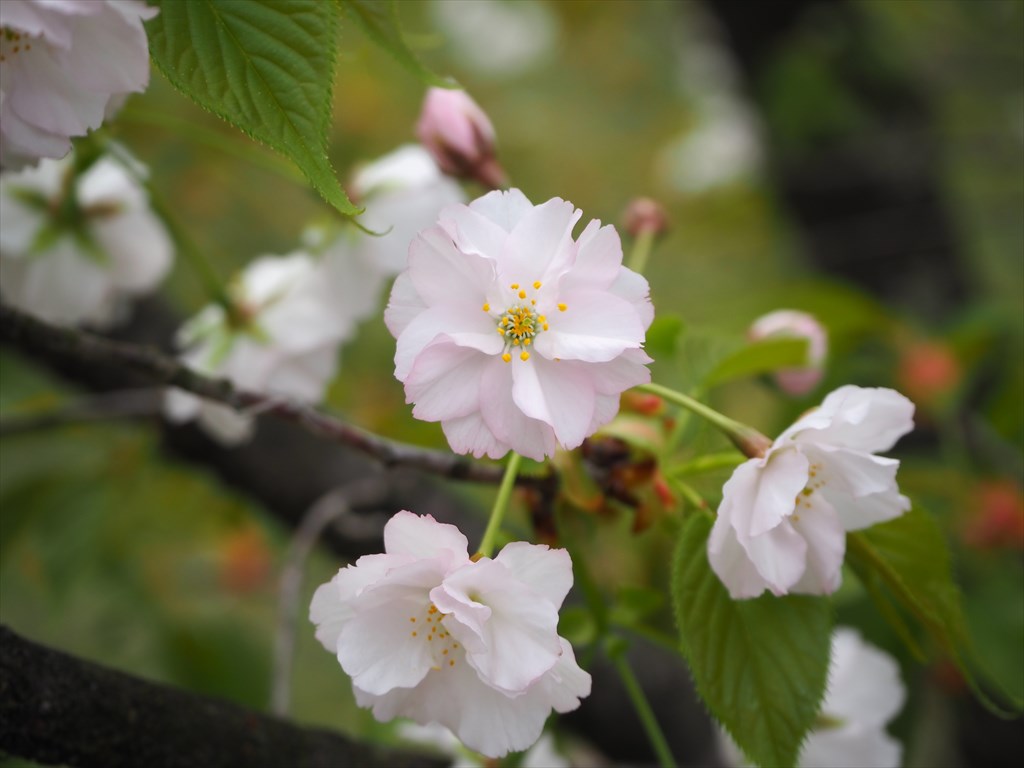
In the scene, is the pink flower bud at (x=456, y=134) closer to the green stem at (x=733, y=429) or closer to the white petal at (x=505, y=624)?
the green stem at (x=733, y=429)

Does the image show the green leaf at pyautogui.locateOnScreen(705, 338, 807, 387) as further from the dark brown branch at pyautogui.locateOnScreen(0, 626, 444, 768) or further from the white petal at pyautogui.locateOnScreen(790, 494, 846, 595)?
the dark brown branch at pyautogui.locateOnScreen(0, 626, 444, 768)

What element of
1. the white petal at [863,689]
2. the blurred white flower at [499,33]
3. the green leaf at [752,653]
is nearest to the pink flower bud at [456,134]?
the green leaf at [752,653]

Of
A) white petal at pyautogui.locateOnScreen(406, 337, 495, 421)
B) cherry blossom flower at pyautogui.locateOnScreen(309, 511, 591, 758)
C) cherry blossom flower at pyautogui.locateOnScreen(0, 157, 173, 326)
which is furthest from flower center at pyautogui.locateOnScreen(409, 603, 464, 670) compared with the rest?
cherry blossom flower at pyautogui.locateOnScreen(0, 157, 173, 326)

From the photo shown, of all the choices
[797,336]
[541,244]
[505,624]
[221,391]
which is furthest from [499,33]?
[505,624]

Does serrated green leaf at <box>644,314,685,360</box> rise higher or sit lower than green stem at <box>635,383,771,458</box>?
lower

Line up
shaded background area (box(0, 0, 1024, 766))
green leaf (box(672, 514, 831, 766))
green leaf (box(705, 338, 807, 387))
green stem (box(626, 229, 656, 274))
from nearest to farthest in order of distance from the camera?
1. green leaf (box(672, 514, 831, 766))
2. green leaf (box(705, 338, 807, 387))
3. green stem (box(626, 229, 656, 274))
4. shaded background area (box(0, 0, 1024, 766))
